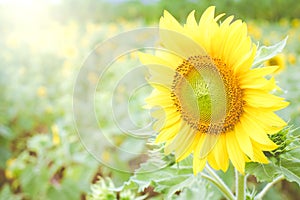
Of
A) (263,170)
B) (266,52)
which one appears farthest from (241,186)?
(266,52)

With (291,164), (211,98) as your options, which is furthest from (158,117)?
(291,164)

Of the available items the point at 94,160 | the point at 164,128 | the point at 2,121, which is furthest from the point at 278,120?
the point at 2,121

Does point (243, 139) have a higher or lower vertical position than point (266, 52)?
lower

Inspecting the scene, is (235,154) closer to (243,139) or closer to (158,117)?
(243,139)

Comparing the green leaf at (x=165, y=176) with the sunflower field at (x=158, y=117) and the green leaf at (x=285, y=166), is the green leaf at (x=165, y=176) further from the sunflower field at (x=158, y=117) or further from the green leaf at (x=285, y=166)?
the green leaf at (x=285, y=166)

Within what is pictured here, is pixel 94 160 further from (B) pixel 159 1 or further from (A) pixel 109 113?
(B) pixel 159 1

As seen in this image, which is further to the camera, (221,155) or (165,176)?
(165,176)

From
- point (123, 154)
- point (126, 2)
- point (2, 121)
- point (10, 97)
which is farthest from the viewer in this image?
point (126, 2)

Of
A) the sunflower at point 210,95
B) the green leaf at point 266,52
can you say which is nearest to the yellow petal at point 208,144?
the sunflower at point 210,95
